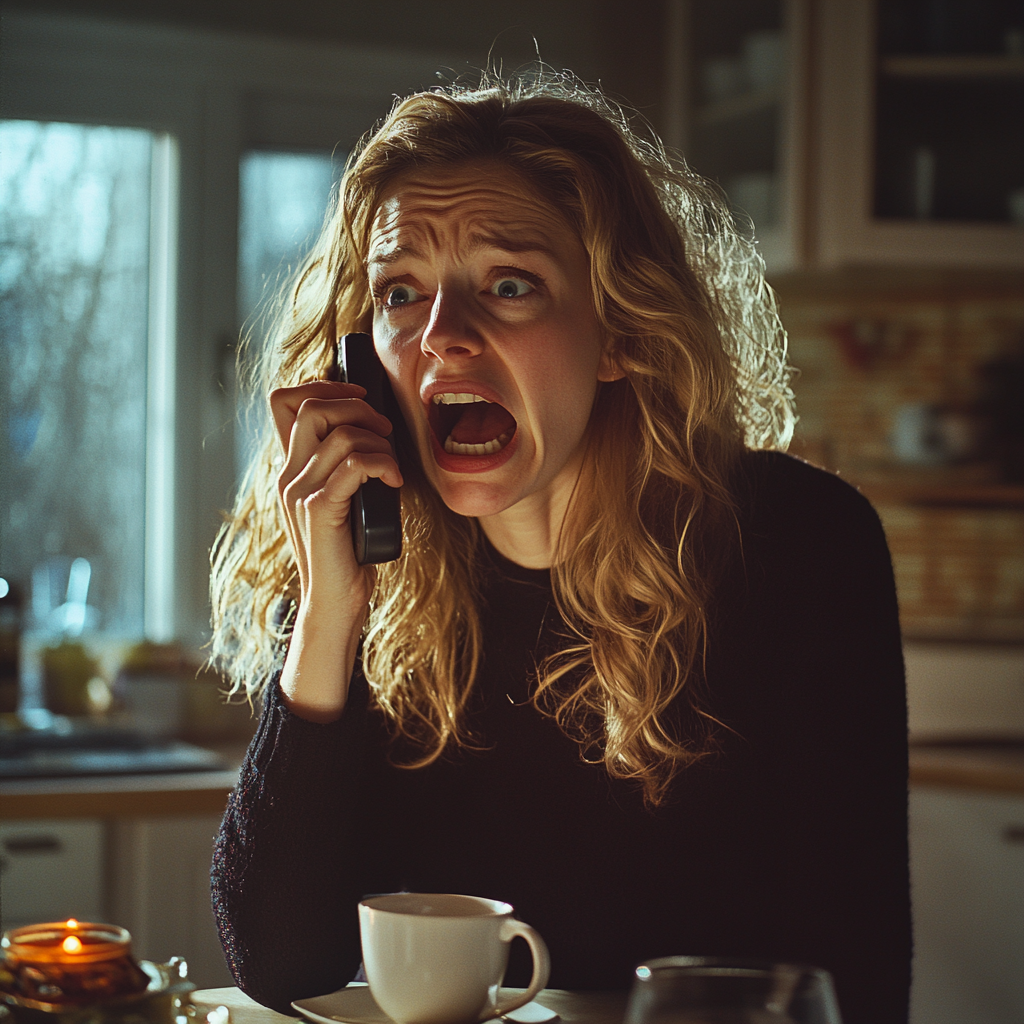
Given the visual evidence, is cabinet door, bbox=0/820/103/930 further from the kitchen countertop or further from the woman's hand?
the kitchen countertop

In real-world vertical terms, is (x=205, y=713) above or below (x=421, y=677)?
below

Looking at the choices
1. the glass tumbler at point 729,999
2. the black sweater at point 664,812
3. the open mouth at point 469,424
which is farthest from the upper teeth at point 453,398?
the glass tumbler at point 729,999

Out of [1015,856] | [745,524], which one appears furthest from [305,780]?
[1015,856]

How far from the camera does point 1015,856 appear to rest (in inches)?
84.8

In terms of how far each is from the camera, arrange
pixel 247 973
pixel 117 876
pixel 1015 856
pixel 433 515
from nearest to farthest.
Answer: pixel 247 973 → pixel 433 515 → pixel 117 876 → pixel 1015 856

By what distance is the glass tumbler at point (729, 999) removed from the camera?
45cm

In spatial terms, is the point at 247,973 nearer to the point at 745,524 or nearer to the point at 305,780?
the point at 305,780

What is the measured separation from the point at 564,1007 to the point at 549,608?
0.49 metres

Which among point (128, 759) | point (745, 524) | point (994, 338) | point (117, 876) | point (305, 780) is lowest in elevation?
point (117, 876)

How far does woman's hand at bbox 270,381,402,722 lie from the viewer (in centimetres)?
104

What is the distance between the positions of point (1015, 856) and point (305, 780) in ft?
5.34

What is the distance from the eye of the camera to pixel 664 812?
1122 mm

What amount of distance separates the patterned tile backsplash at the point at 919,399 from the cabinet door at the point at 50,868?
178 cm

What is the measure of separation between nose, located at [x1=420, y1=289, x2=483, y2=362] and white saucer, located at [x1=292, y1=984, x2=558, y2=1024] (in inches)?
21.4
